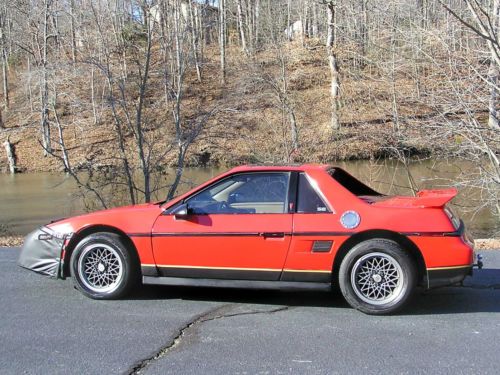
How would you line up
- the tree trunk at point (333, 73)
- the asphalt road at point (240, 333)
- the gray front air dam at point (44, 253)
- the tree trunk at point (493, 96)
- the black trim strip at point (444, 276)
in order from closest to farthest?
the asphalt road at point (240, 333)
the black trim strip at point (444, 276)
the gray front air dam at point (44, 253)
the tree trunk at point (493, 96)
the tree trunk at point (333, 73)

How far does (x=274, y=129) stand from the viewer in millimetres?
20125

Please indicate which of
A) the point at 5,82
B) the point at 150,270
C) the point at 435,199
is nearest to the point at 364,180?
the point at 435,199

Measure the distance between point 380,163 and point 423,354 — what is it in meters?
15.5

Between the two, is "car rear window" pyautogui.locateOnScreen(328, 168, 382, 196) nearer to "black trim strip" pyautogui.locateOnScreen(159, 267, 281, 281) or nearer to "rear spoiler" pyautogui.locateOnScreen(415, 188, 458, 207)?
"rear spoiler" pyautogui.locateOnScreen(415, 188, 458, 207)

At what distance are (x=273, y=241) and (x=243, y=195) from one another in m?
0.64

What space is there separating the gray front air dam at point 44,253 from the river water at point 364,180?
957 centimetres

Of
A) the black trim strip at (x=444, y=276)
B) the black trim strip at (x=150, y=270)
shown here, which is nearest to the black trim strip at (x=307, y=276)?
the black trim strip at (x=444, y=276)

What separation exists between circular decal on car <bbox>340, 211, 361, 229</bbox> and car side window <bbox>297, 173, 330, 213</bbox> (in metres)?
0.18

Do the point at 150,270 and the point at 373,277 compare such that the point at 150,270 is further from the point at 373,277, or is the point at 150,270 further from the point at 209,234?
the point at 373,277

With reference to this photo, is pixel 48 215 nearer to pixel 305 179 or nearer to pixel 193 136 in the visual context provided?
pixel 193 136

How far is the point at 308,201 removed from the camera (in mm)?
5637

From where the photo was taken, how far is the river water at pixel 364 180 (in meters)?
14.8

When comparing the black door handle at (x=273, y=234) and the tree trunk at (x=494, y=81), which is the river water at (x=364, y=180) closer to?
the tree trunk at (x=494, y=81)

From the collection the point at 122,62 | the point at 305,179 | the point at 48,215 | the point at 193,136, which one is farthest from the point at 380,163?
the point at 305,179
